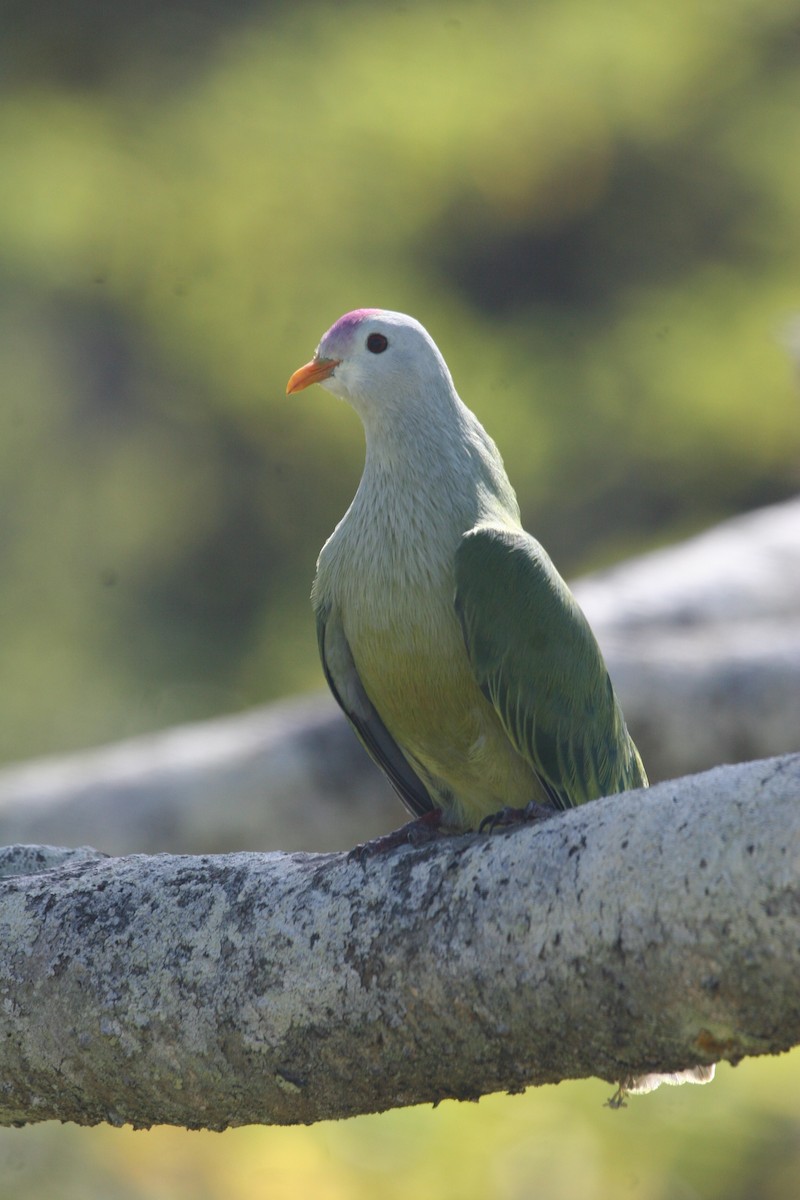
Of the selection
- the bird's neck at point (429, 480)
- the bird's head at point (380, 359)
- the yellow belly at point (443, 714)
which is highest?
the bird's head at point (380, 359)

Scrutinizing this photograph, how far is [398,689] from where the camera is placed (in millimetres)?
2273

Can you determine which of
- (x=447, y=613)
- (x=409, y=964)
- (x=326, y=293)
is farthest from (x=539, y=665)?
(x=326, y=293)

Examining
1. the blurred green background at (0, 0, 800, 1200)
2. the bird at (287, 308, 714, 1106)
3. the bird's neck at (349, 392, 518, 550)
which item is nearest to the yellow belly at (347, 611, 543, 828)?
the bird at (287, 308, 714, 1106)

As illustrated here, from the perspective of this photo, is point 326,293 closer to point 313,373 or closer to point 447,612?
point 313,373

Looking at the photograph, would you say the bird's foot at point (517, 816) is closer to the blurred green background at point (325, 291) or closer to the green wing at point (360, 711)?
the green wing at point (360, 711)

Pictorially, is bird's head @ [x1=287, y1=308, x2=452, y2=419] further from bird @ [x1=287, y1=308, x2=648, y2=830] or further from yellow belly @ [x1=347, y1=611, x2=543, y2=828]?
yellow belly @ [x1=347, y1=611, x2=543, y2=828]

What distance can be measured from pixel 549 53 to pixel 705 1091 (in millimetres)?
6502

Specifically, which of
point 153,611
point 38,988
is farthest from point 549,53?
point 38,988

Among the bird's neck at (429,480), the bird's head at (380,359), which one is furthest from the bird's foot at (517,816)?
the bird's head at (380,359)

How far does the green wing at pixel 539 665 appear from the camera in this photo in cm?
221

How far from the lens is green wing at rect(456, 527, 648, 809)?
2.21 m

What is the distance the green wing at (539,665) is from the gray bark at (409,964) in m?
0.50

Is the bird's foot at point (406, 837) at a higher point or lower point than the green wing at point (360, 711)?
lower

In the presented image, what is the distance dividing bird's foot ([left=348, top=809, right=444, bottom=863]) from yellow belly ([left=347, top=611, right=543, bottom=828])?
0.07m
